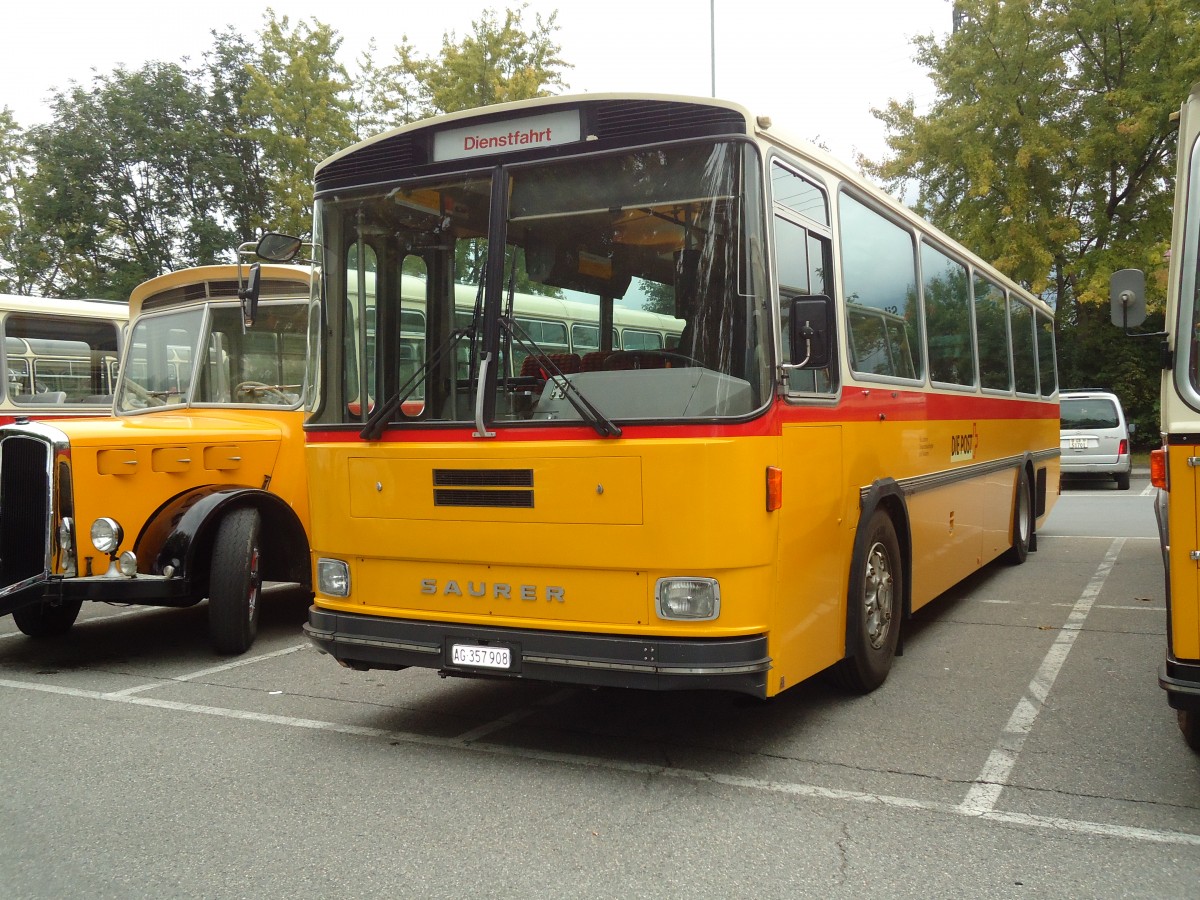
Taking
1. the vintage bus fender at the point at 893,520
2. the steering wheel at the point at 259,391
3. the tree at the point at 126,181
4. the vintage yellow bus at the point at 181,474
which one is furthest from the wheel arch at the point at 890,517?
the tree at the point at 126,181

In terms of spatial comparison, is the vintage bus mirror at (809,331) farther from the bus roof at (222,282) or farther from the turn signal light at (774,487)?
the bus roof at (222,282)

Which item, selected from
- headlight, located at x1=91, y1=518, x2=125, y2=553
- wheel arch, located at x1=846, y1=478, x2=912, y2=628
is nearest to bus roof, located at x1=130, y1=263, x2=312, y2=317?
headlight, located at x1=91, y1=518, x2=125, y2=553

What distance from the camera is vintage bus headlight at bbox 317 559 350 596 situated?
212 inches

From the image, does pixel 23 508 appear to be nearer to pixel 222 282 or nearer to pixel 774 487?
pixel 222 282

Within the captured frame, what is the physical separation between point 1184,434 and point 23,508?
263 inches

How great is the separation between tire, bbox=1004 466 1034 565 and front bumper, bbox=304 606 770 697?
6984 millimetres

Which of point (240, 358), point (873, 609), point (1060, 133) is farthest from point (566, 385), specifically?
point (1060, 133)

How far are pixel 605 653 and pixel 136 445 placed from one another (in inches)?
168

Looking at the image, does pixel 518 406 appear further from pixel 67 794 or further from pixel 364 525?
pixel 67 794

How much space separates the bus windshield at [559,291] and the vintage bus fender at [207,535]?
2.40m

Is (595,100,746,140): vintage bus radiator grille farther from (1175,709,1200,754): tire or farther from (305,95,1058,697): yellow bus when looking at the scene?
(1175,709,1200,754): tire

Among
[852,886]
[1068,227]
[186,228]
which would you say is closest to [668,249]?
[852,886]

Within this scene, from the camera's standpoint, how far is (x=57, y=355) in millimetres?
11938

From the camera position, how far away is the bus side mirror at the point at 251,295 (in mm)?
7508
